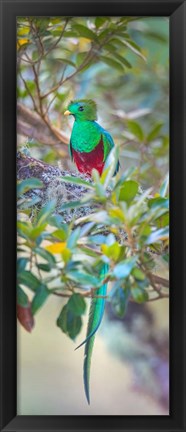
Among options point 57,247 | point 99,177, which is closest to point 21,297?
point 57,247

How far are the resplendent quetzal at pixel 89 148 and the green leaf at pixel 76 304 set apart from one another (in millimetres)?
30

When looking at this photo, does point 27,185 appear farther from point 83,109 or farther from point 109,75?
point 109,75

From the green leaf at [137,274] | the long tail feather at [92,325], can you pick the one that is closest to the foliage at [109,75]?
the green leaf at [137,274]

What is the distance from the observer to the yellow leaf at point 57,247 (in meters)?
1.36

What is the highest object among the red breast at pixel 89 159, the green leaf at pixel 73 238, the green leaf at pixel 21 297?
the red breast at pixel 89 159

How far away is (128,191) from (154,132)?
0.65 feet

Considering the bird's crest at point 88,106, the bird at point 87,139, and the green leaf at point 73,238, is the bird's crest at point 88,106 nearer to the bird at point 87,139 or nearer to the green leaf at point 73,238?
the bird at point 87,139

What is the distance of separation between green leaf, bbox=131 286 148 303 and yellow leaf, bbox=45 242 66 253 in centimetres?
22

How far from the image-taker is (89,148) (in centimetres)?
145

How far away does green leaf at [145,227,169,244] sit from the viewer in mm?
1368
